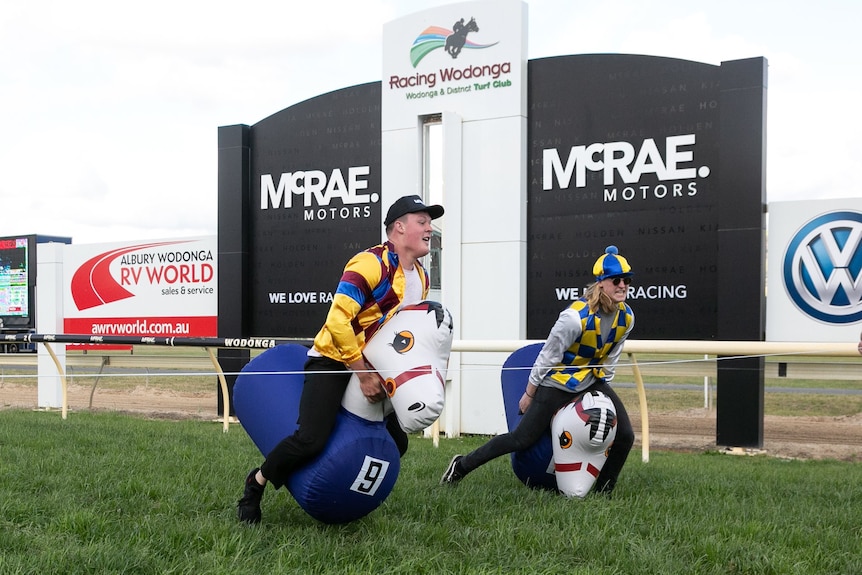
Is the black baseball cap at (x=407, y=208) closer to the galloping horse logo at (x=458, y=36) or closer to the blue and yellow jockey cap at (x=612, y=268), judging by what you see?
the blue and yellow jockey cap at (x=612, y=268)

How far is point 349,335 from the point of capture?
13.5 feet

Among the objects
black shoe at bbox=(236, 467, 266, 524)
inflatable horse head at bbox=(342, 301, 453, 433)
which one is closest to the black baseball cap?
inflatable horse head at bbox=(342, 301, 453, 433)

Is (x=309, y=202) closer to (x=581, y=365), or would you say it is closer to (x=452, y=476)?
(x=452, y=476)

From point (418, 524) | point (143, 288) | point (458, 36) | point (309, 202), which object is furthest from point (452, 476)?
point (143, 288)

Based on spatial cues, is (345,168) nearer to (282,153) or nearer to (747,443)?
(282,153)

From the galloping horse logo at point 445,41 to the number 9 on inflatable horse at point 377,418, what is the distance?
6.43 m

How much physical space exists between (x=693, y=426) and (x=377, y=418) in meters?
9.76

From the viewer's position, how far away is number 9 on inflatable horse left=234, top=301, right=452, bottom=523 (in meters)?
4.10

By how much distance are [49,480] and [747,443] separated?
A: 6.60 meters

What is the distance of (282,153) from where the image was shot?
453 inches

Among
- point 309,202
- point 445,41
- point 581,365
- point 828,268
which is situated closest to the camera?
point 581,365

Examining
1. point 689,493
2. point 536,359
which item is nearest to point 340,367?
point 536,359

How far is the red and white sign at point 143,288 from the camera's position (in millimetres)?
12398

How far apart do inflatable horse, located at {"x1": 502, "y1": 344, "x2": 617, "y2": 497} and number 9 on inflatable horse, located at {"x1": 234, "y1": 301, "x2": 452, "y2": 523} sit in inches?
50.9
